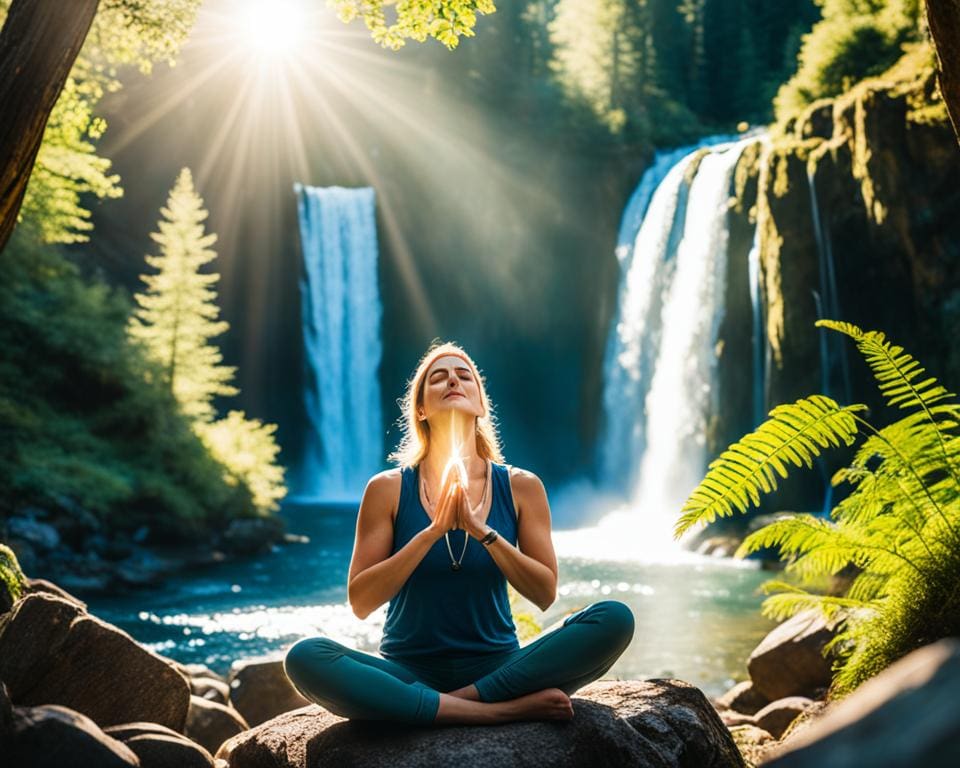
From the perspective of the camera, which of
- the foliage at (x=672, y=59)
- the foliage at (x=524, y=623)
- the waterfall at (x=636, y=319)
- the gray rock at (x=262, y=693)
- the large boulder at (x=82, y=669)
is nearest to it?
the large boulder at (x=82, y=669)

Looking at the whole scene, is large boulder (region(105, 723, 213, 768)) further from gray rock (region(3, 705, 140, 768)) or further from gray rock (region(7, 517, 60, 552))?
gray rock (region(7, 517, 60, 552))

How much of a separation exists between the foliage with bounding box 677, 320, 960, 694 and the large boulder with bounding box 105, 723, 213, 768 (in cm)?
226

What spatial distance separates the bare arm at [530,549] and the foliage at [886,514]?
0.56 metres

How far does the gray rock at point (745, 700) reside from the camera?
22.0 ft

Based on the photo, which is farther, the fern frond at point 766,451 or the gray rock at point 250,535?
the gray rock at point 250,535

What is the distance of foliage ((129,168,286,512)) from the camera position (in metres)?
21.7

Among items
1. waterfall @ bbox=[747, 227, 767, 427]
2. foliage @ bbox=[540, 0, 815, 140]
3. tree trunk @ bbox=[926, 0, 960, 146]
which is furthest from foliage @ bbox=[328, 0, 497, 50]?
foliage @ bbox=[540, 0, 815, 140]

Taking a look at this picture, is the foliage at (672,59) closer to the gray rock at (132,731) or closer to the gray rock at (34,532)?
the gray rock at (34,532)

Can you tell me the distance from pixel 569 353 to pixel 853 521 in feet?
102

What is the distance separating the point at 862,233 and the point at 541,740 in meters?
18.8

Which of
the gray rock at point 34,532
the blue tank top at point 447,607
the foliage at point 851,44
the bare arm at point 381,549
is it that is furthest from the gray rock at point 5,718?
the foliage at point 851,44

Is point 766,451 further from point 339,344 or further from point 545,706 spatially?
point 339,344

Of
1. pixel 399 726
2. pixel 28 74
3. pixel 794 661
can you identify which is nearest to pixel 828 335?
pixel 794 661

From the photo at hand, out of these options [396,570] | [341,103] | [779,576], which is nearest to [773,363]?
[779,576]
